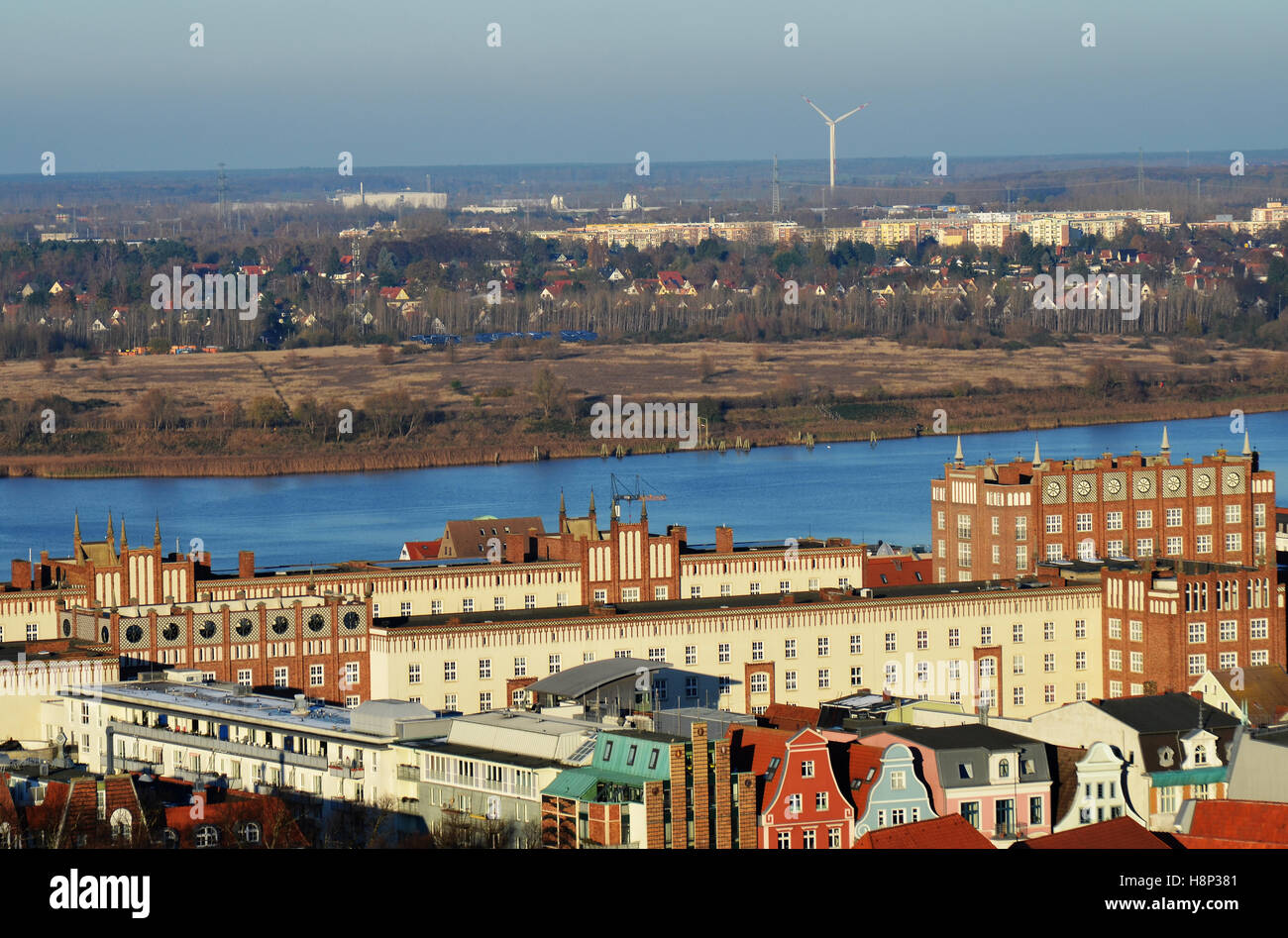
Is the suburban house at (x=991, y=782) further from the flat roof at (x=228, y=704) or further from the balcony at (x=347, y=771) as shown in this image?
the flat roof at (x=228, y=704)

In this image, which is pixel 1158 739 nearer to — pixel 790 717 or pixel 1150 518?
pixel 790 717

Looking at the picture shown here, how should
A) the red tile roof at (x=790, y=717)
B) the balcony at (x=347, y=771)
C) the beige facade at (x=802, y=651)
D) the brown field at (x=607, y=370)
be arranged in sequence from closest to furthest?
1. the balcony at (x=347, y=771)
2. the red tile roof at (x=790, y=717)
3. the beige facade at (x=802, y=651)
4. the brown field at (x=607, y=370)

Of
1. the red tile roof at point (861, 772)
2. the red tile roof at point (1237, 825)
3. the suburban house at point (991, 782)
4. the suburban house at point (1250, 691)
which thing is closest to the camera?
the red tile roof at point (1237, 825)

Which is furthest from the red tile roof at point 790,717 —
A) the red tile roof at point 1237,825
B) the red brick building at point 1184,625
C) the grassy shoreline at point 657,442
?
the grassy shoreline at point 657,442

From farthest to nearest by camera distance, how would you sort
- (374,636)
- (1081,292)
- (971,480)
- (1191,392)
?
(1081,292) → (1191,392) → (971,480) → (374,636)

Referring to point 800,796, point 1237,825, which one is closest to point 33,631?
point 800,796
